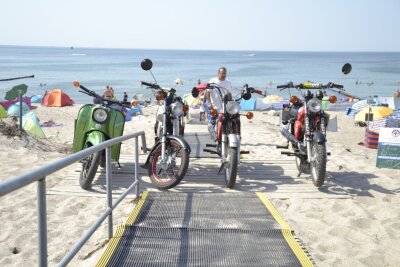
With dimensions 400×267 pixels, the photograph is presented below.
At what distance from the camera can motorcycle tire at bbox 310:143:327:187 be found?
5.27 metres

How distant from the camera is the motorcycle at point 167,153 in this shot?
521cm

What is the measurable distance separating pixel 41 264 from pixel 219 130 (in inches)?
160

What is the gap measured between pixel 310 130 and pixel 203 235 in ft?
9.10

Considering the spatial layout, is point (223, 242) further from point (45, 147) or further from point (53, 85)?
point (53, 85)

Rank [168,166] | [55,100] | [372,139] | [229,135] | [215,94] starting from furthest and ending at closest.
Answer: [55,100] → [372,139] → [215,94] → [229,135] → [168,166]

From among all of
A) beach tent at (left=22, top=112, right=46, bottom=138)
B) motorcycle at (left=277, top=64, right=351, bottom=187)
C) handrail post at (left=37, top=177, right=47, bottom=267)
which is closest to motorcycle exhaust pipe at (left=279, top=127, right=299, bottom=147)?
motorcycle at (left=277, top=64, right=351, bottom=187)

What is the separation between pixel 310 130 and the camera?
579cm

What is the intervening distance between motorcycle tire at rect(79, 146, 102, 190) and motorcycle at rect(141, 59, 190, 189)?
0.70 metres

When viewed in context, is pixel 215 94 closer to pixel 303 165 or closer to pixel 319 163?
pixel 303 165

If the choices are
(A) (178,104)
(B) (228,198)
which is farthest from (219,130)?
(B) (228,198)

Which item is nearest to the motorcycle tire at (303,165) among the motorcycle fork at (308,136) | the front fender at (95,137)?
the motorcycle fork at (308,136)

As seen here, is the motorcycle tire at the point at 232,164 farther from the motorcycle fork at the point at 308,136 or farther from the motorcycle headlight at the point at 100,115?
the motorcycle headlight at the point at 100,115

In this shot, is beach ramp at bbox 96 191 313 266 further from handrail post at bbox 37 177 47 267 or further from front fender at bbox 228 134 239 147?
handrail post at bbox 37 177 47 267

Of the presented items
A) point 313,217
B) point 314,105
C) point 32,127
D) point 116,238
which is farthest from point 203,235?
point 32,127
